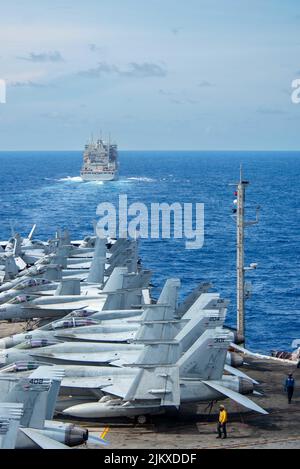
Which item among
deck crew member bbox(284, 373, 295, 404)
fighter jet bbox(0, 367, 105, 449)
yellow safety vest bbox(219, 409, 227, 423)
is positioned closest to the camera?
fighter jet bbox(0, 367, 105, 449)

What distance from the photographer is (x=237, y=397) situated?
3569cm

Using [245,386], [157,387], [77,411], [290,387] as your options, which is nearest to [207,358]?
[245,386]

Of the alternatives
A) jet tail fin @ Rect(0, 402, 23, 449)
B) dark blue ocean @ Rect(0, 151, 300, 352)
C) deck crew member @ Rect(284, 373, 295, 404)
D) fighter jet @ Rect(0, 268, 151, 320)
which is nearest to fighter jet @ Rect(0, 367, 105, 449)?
jet tail fin @ Rect(0, 402, 23, 449)

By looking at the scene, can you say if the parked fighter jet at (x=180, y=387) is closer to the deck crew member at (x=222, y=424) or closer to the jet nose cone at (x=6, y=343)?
the deck crew member at (x=222, y=424)

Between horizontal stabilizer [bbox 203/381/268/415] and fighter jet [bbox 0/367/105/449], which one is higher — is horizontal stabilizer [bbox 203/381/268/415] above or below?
below

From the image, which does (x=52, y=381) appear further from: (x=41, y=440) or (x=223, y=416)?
(x=223, y=416)

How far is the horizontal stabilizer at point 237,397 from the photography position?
116 feet

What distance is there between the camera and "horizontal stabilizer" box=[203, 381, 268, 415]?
35.2 metres

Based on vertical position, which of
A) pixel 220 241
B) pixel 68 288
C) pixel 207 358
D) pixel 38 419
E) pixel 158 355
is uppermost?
pixel 158 355

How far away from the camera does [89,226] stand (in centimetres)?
13738

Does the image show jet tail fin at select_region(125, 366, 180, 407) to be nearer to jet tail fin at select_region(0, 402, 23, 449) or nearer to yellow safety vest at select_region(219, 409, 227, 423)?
yellow safety vest at select_region(219, 409, 227, 423)

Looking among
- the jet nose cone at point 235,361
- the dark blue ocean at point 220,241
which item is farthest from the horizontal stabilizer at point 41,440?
the dark blue ocean at point 220,241

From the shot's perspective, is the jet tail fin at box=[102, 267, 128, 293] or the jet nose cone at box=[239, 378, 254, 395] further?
the jet tail fin at box=[102, 267, 128, 293]
